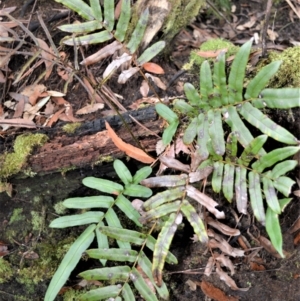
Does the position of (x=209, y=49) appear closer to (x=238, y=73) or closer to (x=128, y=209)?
(x=238, y=73)

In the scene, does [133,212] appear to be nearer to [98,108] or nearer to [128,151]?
[128,151]

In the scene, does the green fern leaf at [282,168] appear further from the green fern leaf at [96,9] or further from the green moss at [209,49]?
the green fern leaf at [96,9]

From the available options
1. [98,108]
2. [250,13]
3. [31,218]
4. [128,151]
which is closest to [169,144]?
[128,151]

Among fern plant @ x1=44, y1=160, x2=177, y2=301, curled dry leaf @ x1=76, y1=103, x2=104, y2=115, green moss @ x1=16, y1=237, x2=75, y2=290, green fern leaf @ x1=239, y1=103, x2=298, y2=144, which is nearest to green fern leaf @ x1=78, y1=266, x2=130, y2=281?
fern plant @ x1=44, y1=160, x2=177, y2=301

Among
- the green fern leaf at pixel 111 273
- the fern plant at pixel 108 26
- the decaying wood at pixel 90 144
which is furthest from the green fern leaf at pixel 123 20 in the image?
the green fern leaf at pixel 111 273

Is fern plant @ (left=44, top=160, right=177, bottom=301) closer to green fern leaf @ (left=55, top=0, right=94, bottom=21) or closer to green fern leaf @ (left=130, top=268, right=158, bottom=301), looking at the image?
green fern leaf @ (left=130, top=268, right=158, bottom=301)
